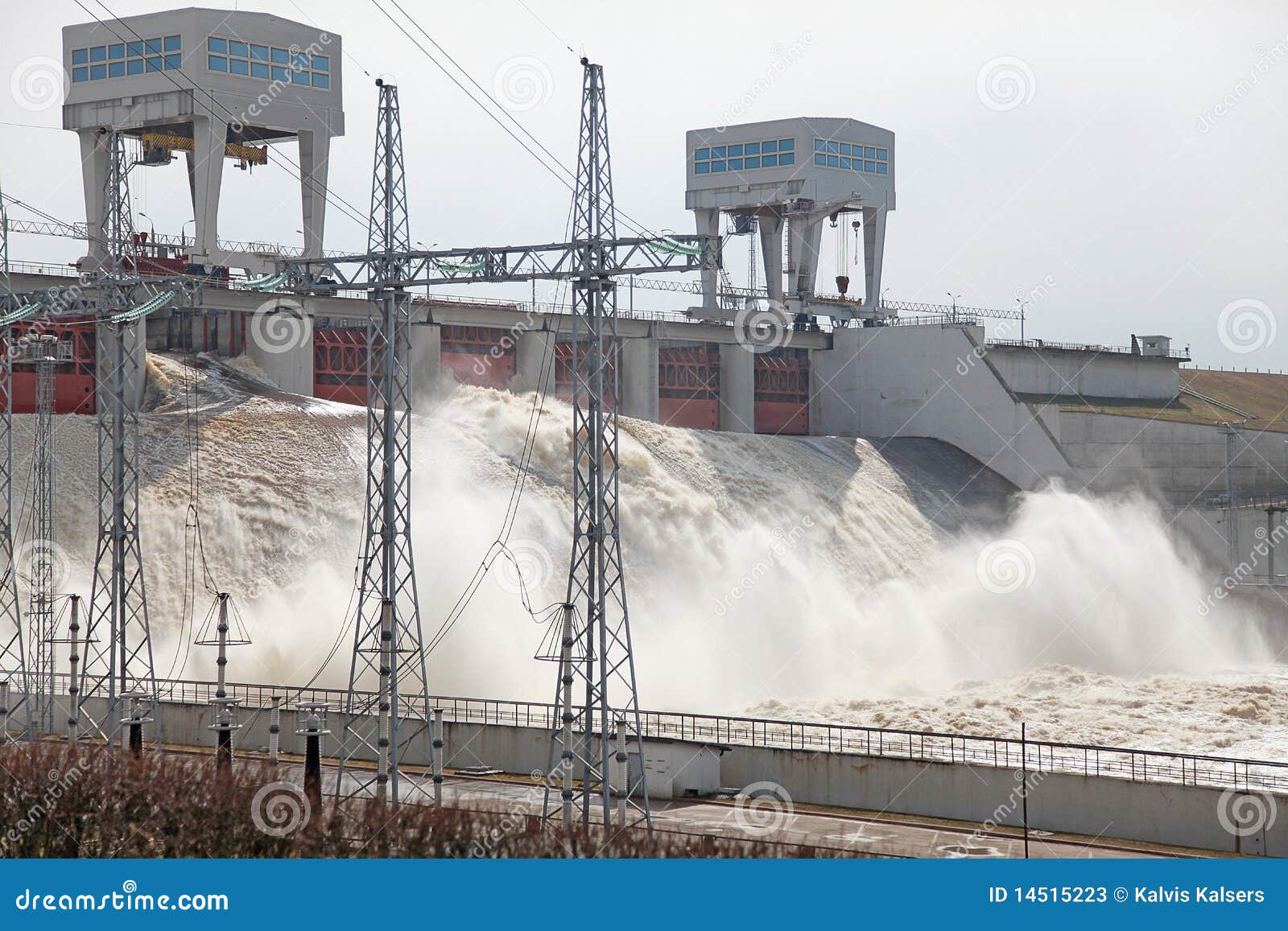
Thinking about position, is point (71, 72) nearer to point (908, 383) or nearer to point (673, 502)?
point (673, 502)

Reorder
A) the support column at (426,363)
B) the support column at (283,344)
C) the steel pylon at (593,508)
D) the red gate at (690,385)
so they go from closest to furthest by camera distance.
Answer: the steel pylon at (593,508) < the support column at (283,344) < the support column at (426,363) < the red gate at (690,385)

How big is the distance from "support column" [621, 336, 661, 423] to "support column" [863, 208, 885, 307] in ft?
59.0

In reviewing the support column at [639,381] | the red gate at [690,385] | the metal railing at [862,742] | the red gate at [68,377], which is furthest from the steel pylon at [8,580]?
the red gate at [690,385]

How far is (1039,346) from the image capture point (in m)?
77.2

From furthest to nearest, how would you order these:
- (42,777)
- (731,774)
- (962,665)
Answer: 1. (962,665)
2. (731,774)
3. (42,777)

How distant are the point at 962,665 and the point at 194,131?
34743mm

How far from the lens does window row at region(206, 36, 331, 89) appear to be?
189 ft

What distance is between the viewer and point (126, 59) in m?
58.3

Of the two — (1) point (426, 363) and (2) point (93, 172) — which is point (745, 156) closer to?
(1) point (426, 363)

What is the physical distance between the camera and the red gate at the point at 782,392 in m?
75.7

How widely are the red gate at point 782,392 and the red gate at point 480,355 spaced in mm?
15929

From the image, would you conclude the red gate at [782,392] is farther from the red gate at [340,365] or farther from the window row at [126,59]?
the window row at [126,59]

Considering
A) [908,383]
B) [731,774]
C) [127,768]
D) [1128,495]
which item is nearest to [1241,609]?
[1128,495]

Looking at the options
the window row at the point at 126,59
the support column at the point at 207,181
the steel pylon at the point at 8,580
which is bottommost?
the steel pylon at the point at 8,580
